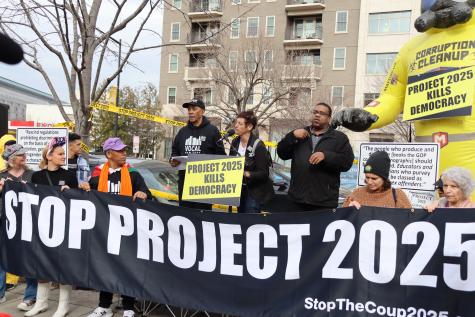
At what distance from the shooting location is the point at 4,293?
5328 millimetres

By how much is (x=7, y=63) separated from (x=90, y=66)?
6930mm

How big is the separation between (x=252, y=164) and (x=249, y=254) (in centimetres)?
121

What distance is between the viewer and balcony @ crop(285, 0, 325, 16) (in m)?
36.7

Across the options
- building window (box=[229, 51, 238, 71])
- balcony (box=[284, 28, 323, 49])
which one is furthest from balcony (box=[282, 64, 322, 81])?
balcony (box=[284, 28, 323, 49])

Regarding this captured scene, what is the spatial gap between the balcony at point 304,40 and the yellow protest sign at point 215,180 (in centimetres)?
3282

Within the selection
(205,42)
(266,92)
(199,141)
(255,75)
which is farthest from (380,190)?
(255,75)

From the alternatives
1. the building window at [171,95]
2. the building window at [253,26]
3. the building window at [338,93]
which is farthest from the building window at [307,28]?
the building window at [171,95]

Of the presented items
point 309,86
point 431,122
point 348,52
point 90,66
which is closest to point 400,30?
point 348,52

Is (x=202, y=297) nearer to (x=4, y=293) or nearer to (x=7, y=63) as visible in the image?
(x=4, y=293)

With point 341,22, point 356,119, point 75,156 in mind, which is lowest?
point 75,156

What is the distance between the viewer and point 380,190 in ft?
12.8

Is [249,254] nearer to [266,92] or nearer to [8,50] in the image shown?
[8,50]

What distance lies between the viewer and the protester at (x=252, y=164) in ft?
16.2

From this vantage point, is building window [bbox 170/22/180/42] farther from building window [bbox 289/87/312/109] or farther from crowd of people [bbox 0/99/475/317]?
crowd of people [bbox 0/99/475/317]
